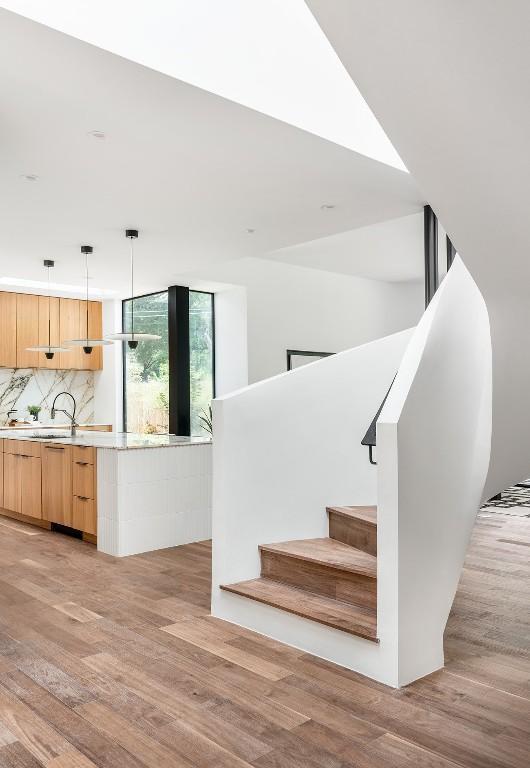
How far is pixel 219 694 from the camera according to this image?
8.49 feet

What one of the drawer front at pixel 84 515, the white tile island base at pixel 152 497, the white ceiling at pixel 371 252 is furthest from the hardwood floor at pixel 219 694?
the white ceiling at pixel 371 252

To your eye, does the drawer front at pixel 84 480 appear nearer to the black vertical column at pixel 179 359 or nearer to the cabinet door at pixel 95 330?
the black vertical column at pixel 179 359

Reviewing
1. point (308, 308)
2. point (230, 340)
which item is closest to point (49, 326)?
point (230, 340)

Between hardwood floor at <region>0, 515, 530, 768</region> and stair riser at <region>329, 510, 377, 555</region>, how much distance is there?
0.57m

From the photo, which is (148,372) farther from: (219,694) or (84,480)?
(219,694)

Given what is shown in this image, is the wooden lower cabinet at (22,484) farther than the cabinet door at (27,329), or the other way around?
the cabinet door at (27,329)

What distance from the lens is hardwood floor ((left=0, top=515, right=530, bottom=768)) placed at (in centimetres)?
216

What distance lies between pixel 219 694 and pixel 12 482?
4.53m

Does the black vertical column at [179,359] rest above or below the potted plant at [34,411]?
above

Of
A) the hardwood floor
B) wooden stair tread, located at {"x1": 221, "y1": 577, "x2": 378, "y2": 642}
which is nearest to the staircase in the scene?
wooden stair tread, located at {"x1": 221, "y1": 577, "x2": 378, "y2": 642}

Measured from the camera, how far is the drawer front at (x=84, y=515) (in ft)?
17.1

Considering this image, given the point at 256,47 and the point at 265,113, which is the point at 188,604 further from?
the point at 256,47

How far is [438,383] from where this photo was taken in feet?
9.48

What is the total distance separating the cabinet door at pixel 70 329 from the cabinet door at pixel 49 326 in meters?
0.06
